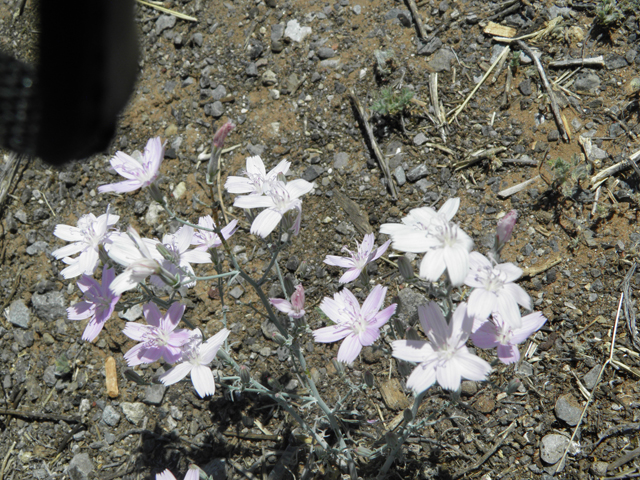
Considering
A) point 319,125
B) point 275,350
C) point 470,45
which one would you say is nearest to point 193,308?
point 275,350

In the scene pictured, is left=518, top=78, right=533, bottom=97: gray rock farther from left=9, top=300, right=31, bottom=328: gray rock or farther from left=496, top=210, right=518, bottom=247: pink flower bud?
left=9, top=300, right=31, bottom=328: gray rock

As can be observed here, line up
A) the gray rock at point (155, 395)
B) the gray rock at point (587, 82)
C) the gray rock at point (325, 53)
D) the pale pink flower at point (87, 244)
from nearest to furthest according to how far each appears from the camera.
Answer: the pale pink flower at point (87, 244)
the gray rock at point (155, 395)
the gray rock at point (587, 82)
the gray rock at point (325, 53)

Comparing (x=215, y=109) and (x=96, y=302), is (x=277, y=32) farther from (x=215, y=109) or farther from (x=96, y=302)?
(x=96, y=302)

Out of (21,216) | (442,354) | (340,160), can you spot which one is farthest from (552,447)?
(21,216)

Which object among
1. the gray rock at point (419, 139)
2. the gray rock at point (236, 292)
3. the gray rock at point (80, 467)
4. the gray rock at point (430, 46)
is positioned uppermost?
the gray rock at point (430, 46)

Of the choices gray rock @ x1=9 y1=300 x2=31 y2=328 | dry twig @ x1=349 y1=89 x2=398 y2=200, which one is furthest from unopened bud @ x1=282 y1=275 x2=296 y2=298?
A: gray rock @ x1=9 y1=300 x2=31 y2=328

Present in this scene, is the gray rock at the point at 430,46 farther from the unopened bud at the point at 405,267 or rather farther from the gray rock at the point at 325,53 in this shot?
the unopened bud at the point at 405,267

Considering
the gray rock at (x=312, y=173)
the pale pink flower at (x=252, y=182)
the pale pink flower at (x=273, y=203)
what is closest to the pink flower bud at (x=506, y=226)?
the pale pink flower at (x=273, y=203)

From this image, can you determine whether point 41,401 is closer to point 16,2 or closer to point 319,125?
point 319,125
